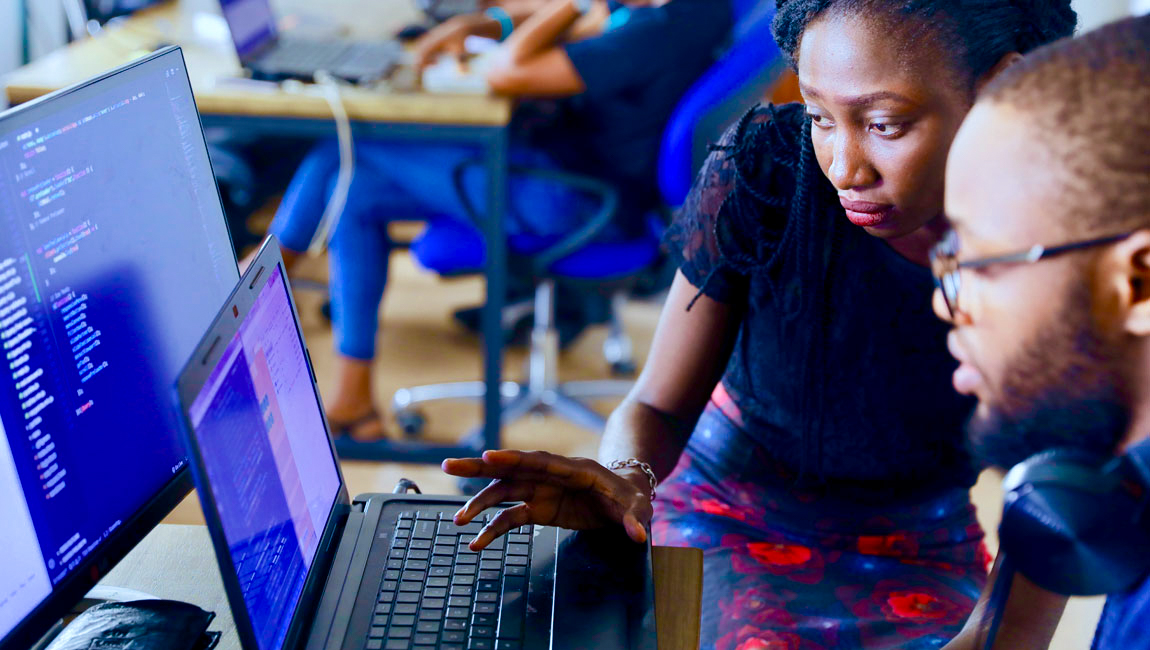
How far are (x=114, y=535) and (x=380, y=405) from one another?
1774 mm

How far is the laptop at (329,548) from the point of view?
2.15 feet

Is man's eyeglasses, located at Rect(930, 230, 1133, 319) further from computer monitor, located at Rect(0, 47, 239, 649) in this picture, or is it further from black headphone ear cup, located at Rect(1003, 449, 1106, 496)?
computer monitor, located at Rect(0, 47, 239, 649)

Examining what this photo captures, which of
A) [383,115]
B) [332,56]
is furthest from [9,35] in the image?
[383,115]

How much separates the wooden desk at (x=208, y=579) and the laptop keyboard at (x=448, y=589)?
12cm

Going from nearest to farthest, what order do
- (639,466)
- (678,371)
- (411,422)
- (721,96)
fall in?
1. (639,466)
2. (678,371)
3. (721,96)
4. (411,422)

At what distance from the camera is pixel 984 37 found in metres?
0.92

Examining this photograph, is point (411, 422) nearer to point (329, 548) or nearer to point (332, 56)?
point (332, 56)

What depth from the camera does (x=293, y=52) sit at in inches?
88.8

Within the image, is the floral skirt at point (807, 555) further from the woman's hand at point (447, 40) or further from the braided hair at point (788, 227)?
the woman's hand at point (447, 40)

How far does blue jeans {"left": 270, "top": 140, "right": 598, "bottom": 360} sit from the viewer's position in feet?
7.02

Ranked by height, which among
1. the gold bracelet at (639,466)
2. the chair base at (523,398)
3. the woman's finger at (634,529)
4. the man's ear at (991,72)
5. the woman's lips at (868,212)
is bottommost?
the chair base at (523,398)

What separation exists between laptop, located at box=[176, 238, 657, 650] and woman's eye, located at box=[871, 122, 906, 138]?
410mm

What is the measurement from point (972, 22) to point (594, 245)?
1277mm

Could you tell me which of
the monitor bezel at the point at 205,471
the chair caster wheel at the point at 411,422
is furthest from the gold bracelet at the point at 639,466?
the chair caster wheel at the point at 411,422
